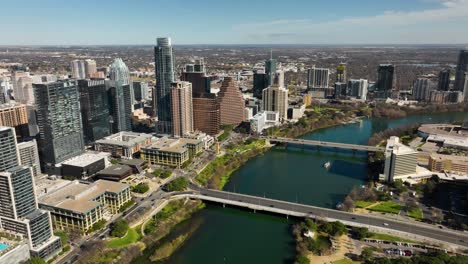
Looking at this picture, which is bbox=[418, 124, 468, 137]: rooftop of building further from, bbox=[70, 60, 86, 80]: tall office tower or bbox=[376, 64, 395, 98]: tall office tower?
bbox=[70, 60, 86, 80]: tall office tower

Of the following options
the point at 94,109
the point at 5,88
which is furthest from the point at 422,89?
the point at 5,88

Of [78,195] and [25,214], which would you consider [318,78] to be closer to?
[78,195]

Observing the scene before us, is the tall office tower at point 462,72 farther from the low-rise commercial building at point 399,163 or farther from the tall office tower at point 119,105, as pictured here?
the tall office tower at point 119,105

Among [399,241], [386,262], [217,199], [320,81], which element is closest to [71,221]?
[217,199]

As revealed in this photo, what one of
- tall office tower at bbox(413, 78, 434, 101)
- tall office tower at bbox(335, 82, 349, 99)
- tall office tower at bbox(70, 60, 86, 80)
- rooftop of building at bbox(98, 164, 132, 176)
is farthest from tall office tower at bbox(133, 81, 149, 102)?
tall office tower at bbox(413, 78, 434, 101)

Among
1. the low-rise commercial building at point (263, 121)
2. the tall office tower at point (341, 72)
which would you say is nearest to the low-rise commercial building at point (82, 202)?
the low-rise commercial building at point (263, 121)

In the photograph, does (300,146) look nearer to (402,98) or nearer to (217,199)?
(217,199)
